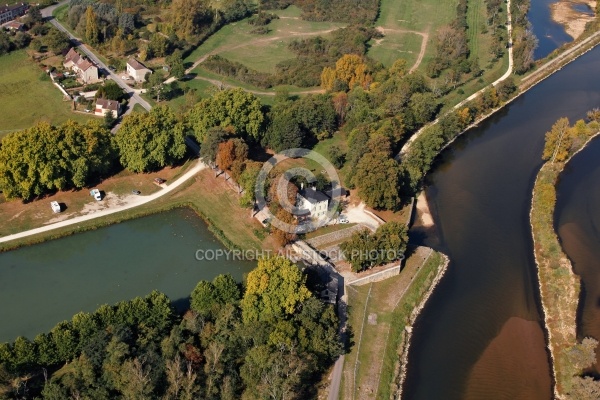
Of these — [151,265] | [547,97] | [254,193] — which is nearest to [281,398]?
[151,265]

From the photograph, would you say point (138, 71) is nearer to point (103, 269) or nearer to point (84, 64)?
point (84, 64)

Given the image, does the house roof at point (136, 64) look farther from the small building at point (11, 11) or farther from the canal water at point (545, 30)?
the canal water at point (545, 30)

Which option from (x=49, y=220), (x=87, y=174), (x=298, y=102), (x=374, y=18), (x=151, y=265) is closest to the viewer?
(x=151, y=265)

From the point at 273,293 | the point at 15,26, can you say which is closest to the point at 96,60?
the point at 15,26

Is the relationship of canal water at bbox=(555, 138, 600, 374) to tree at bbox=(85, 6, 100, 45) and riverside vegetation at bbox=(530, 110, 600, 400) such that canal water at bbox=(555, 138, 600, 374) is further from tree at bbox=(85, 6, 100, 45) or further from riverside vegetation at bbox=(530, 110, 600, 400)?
tree at bbox=(85, 6, 100, 45)

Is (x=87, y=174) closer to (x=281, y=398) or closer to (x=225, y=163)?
(x=225, y=163)

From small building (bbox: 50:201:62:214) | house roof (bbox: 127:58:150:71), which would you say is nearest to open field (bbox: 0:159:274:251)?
small building (bbox: 50:201:62:214)

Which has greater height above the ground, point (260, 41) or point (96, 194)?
point (260, 41)
